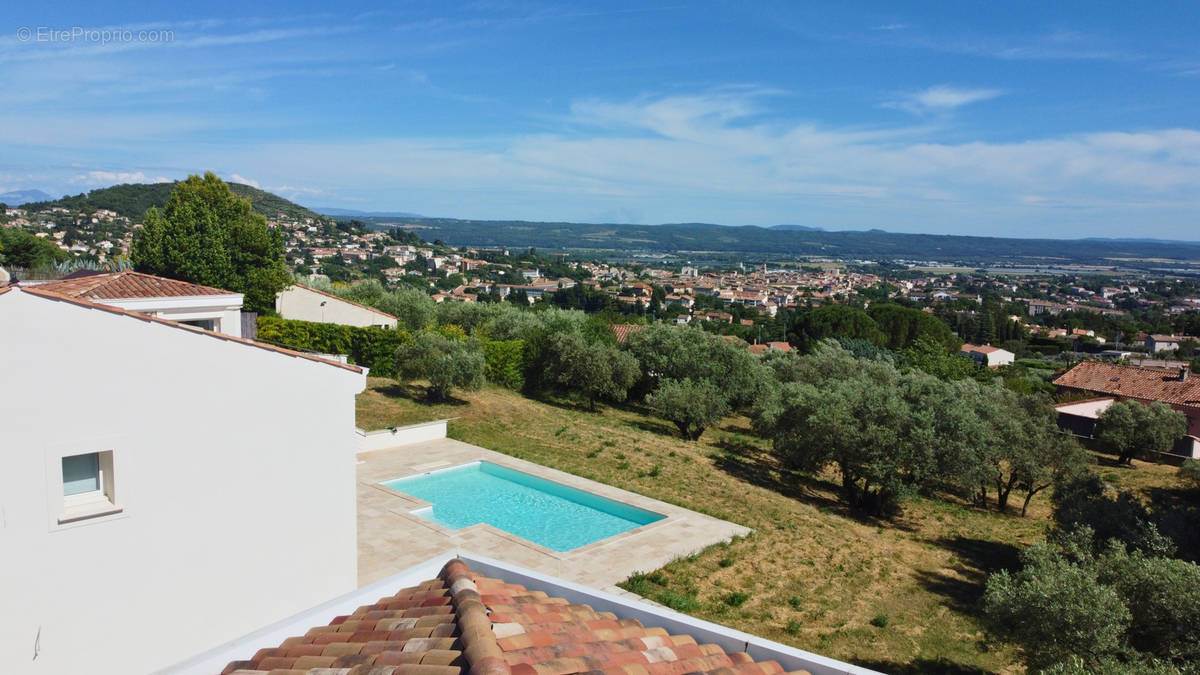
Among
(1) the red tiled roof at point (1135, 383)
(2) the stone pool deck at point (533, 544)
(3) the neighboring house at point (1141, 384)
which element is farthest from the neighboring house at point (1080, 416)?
(2) the stone pool deck at point (533, 544)

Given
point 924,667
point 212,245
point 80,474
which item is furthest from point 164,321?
point 212,245

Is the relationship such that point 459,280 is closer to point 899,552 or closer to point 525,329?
point 525,329

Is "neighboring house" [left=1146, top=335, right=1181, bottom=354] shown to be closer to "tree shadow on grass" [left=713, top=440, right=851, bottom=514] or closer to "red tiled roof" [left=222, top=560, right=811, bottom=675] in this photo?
"tree shadow on grass" [left=713, top=440, right=851, bottom=514]

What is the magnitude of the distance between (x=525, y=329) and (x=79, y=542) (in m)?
24.1

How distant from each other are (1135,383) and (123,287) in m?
42.0

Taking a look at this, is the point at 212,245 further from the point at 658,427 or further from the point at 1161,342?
the point at 1161,342

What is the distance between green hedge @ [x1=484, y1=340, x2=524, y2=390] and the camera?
2756 centimetres

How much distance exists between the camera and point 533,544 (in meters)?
12.8

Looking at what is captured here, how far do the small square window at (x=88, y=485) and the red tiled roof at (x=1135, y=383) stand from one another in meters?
39.8

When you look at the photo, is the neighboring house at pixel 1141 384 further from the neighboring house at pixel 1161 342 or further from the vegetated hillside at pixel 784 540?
the neighboring house at pixel 1161 342

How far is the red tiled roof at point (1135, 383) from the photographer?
32.9 meters

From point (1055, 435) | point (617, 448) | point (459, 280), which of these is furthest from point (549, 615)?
point (459, 280)

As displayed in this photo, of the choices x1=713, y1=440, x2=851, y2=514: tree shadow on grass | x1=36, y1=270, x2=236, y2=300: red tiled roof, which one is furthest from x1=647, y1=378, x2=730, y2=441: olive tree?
x1=36, y1=270, x2=236, y2=300: red tiled roof

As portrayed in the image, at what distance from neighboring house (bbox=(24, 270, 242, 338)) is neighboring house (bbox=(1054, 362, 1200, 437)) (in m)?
36.7
